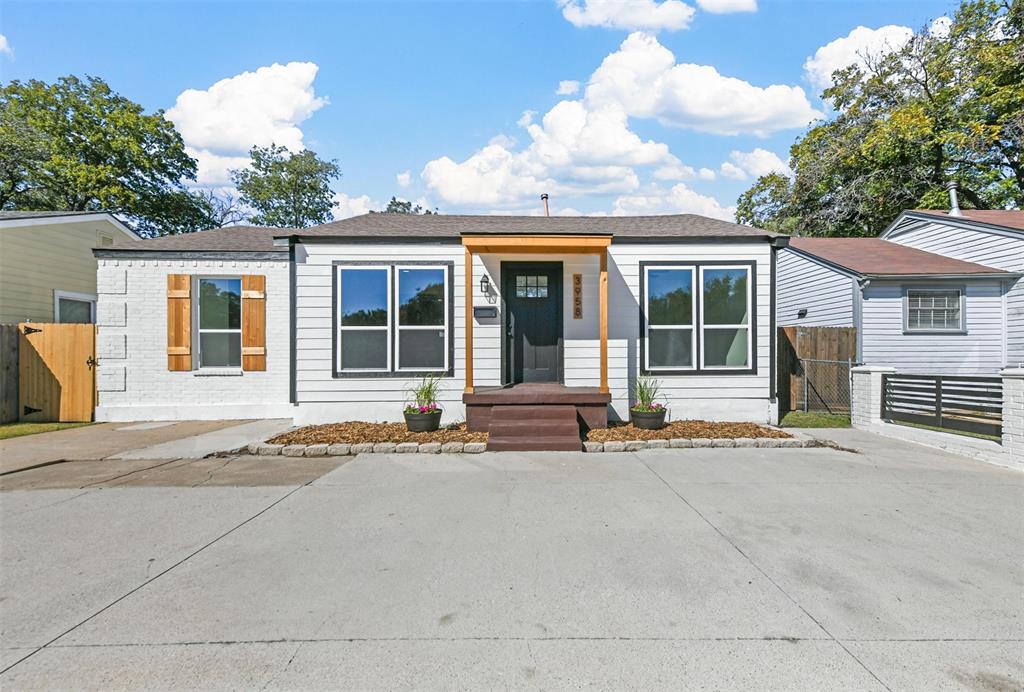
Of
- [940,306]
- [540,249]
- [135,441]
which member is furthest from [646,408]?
[940,306]

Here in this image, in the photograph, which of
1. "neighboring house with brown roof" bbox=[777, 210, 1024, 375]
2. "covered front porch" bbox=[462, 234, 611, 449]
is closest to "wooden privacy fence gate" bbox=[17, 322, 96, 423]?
"covered front porch" bbox=[462, 234, 611, 449]

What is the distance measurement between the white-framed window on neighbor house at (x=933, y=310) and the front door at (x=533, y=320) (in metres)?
9.03

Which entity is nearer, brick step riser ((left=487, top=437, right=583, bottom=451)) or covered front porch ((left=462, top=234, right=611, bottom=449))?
brick step riser ((left=487, top=437, right=583, bottom=451))

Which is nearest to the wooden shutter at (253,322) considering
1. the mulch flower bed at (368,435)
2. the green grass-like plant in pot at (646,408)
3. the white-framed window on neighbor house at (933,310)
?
the mulch flower bed at (368,435)

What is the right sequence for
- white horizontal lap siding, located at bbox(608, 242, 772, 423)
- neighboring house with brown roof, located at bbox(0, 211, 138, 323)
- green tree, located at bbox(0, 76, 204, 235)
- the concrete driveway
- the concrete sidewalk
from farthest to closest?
green tree, located at bbox(0, 76, 204, 235), neighboring house with brown roof, located at bbox(0, 211, 138, 323), white horizontal lap siding, located at bbox(608, 242, 772, 423), the concrete sidewalk, the concrete driveway

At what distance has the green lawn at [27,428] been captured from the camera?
767cm

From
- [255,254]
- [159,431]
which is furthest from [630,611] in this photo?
[255,254]

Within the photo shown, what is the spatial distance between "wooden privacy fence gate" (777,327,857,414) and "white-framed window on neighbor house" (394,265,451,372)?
7.20 meters

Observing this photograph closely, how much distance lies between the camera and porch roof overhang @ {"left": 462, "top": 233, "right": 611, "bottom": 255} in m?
7.49

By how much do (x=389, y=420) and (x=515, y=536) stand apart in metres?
5.06

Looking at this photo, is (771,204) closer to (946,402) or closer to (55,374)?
(946,402)

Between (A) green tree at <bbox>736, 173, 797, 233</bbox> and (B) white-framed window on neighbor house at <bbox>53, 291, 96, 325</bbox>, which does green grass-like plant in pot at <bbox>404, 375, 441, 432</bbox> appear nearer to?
(B) white-framed window on neighbor house at <bbox>53, 291, 96, 325</bbox>

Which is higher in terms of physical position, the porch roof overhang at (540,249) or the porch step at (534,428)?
the porch roof overhang at (540,249)

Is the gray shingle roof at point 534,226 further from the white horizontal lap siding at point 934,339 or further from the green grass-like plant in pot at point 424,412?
the white horizontal lap siding at point 934,339
